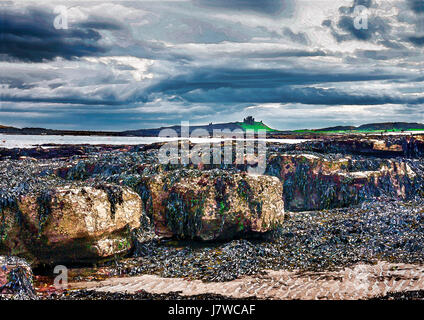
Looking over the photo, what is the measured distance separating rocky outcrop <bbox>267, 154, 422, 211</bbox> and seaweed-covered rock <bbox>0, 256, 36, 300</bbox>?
14946mm

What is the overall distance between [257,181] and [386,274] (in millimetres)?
6128

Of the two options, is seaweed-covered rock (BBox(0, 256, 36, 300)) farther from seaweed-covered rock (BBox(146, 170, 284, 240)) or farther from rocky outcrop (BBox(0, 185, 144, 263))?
seaweed-covered rock (BBox(146, 170, 284, 240))

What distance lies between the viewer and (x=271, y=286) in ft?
39.9

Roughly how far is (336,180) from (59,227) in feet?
47.6

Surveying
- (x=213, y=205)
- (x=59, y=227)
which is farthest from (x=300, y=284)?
(x=59, y=227)

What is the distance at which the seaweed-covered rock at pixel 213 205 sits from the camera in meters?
15.9

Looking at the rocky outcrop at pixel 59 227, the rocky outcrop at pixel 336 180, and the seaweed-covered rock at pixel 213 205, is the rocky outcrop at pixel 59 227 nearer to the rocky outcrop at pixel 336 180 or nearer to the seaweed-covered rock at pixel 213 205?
the seaweed-covered rock at pixel 213 205

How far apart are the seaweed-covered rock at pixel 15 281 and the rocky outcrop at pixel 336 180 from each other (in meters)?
14.9

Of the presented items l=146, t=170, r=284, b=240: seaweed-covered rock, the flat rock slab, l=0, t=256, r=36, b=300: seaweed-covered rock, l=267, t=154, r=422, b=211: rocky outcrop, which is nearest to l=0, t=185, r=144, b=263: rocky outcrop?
the flat rock slab

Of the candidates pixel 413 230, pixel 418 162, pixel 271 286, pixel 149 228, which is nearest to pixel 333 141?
pixel 418 162

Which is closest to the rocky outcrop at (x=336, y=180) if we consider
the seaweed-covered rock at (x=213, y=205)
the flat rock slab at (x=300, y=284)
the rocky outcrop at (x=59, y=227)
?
the seaweed-covered rock at (x=213, y=205)

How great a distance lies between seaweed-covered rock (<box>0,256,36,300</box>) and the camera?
34.0 feet

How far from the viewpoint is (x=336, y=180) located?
A: 22.0 meters

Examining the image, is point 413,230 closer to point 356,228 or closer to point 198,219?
point 356,228
